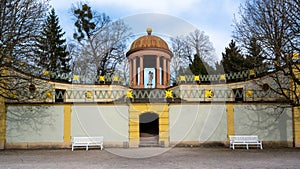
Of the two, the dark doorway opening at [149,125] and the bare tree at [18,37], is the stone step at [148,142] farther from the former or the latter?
the bare tree at [18,37]

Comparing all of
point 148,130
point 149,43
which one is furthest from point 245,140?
point 149,43

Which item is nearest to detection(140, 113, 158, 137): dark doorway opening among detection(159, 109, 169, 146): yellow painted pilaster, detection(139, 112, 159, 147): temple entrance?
detection(139, 112, 159, 147): temple entrance

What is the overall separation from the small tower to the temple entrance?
18.7 feet

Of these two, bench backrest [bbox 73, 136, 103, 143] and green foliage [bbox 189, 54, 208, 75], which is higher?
green foliage [bbox 189, 54, 208, 75]

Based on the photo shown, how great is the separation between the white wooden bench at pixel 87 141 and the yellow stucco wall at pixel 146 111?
1.73m

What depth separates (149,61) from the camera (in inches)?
1017

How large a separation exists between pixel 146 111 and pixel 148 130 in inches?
126

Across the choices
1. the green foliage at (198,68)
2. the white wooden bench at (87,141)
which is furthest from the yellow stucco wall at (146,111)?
the green foliage at (198,68)

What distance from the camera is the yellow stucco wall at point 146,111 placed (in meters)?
16.2

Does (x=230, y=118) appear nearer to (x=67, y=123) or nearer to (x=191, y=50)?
(x=67, y=123)

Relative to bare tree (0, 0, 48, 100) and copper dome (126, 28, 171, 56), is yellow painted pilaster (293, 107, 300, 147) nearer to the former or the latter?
copper dome (126, 28, 171, 56)

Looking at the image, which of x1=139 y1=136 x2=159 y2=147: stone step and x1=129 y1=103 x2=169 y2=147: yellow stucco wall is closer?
x1=129 y1=103 x2=169 y2=147: yellow stucco wall

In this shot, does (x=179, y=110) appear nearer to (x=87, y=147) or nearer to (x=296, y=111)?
(x=87, y=147)

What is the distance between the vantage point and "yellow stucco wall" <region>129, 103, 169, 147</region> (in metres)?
16.2
